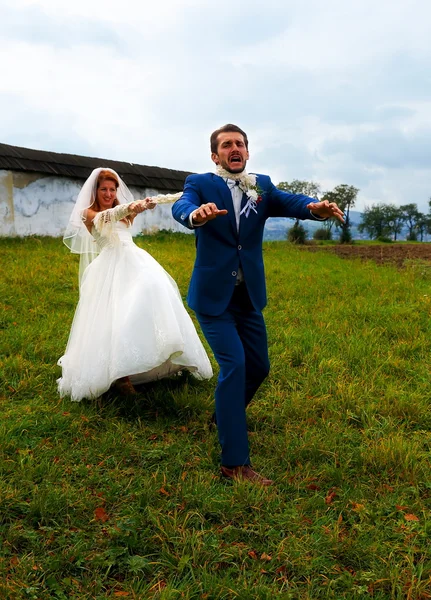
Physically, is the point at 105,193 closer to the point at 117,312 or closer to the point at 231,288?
the point at 117,312

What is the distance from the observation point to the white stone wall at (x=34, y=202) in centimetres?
1320

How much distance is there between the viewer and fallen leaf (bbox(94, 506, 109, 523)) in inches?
132

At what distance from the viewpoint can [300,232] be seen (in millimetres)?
24922

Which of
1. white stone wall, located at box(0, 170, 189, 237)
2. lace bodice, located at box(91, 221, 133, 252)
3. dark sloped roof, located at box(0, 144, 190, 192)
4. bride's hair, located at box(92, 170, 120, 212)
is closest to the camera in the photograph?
lace bodice, located at box(91, 221, 133, 252)

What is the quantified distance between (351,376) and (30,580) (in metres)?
3.79

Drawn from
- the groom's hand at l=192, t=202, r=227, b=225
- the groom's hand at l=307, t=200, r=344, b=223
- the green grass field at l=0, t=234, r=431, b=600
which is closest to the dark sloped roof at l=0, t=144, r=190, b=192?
the green grass field at l=0, t=234, r=431, b=600

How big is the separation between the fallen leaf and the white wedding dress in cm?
152

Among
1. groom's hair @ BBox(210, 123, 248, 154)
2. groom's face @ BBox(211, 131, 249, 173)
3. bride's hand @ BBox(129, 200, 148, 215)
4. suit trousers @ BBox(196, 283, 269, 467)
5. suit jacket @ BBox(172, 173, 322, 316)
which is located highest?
groom's hair @ BBox(210, 123, 248, 154)

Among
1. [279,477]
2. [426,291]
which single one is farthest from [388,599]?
[426,291]

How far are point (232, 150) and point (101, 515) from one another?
2.41 meters

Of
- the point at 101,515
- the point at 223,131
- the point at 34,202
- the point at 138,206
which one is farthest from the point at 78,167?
the point at 101,515

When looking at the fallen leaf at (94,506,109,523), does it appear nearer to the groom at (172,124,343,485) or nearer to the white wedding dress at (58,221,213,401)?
the groom at (172,124,343,485)

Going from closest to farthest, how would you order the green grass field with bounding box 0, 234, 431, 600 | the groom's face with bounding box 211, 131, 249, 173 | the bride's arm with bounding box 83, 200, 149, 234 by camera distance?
1. the green grass field with bounding box 0, 234, 431, 600
2. the groom's face with bounding box 211, 131, 249, 173
3. the bride's arm with bounding box 83, 200, 149, 234

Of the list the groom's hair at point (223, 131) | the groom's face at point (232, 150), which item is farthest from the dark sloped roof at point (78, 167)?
the groom's face at point (232, 150)
